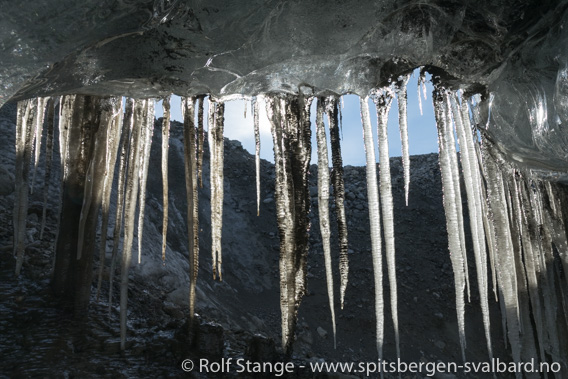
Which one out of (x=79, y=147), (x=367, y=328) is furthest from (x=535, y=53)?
(x=367, y=328)

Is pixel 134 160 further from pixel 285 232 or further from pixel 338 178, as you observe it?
pixel 338 178

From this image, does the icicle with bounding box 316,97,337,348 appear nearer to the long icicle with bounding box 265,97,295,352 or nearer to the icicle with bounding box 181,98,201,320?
the long icicle with bounding box 265,97,295,352

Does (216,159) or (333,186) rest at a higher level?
(216,159)

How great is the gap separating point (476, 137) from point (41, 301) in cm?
459

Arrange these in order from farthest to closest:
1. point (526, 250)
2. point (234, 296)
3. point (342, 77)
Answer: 1. point (234, 296)
2. point (526, 250)
3. point (342, 77)

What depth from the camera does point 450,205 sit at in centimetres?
256

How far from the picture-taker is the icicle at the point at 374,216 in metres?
2.52

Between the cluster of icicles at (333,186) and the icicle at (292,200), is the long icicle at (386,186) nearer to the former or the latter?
the cluster of icicles at (333,186)

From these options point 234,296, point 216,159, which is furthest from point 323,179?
Answer: point 234,296

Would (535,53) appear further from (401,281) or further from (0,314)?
(401,281)

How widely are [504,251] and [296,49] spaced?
6.84 feet

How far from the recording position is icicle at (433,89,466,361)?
8.11ft

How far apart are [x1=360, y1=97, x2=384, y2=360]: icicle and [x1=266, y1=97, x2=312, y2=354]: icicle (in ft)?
1.39

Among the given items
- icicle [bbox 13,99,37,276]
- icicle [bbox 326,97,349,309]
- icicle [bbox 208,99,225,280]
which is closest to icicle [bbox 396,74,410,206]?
icicle [bbox 326,97,349,309]
